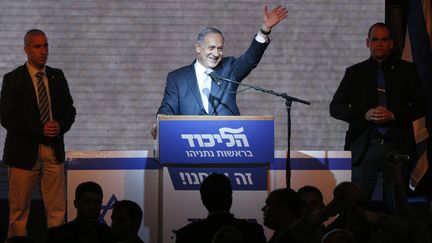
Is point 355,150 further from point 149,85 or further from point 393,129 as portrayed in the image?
point 149,85

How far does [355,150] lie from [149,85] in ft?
8.54

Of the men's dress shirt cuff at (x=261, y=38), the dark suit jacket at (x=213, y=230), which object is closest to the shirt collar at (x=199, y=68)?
the men's dress shirt cuff at (x=261, y=38)

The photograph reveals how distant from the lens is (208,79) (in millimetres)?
8125

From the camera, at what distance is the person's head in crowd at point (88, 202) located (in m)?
6.68

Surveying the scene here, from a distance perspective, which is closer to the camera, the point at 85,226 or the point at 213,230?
the point at 213,230

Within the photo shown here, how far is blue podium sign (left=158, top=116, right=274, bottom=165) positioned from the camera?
7.25 m

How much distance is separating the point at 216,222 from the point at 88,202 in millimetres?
986

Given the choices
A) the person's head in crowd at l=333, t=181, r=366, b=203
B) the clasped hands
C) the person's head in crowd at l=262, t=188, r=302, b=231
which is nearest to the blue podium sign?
the clasped hands

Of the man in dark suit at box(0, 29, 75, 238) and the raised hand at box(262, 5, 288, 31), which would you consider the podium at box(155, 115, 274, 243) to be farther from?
the man in dark suit at box(0, 29, 75, 238)

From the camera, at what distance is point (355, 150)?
814 cm

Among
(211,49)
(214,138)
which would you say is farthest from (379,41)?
(214,138)

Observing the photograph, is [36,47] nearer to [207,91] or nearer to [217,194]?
[207,91]

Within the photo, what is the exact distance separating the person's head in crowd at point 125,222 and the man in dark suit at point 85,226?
0.06 metres

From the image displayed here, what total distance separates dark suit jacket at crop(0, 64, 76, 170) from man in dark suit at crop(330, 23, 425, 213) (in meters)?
1.97
